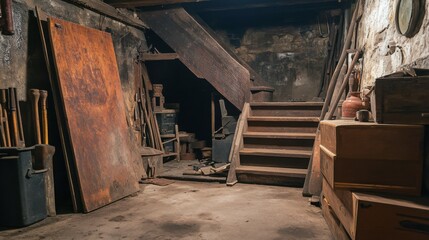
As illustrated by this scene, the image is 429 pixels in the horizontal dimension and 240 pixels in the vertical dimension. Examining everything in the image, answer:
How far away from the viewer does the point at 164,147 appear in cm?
580

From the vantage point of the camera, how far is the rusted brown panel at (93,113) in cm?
328

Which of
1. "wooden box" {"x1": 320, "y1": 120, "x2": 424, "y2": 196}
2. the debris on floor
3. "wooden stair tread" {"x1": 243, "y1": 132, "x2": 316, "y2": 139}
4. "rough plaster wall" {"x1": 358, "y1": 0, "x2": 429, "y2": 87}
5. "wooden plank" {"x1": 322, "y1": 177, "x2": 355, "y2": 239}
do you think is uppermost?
"rough plaster wall" {"x1": 358, "y1": 0, "x2": 429, "y2": 87}

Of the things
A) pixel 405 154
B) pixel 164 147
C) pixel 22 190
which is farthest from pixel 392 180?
pixel 164 147

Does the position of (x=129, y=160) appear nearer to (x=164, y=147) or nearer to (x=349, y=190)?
(x=164, y=147)

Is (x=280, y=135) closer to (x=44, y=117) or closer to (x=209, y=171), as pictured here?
(x=209, y=171)

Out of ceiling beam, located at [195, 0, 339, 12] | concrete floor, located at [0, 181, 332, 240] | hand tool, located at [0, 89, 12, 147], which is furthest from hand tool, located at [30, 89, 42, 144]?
ceiling beam, located at [195, 0, 339, 12]

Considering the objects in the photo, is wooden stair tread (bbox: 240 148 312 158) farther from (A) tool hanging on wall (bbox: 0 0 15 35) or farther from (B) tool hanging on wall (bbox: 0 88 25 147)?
(A) tool hanging on wall (bbox: 0 0 15 35)

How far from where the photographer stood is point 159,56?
5441mm

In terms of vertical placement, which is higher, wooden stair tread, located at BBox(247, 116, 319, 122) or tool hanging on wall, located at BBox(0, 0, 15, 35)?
tool hanging on wall, located at BBox(0, 0, 15, 35)

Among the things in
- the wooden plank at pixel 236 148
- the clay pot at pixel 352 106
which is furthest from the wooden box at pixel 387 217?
the wooden plank at pixel 236 148

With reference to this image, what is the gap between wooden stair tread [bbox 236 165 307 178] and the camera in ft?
13.3

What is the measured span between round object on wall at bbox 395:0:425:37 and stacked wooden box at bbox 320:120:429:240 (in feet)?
2.95

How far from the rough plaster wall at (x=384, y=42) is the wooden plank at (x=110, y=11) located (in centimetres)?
352

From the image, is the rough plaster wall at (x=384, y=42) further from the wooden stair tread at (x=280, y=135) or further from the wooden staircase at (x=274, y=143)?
the wooden staircase at (x=274, y=143)
